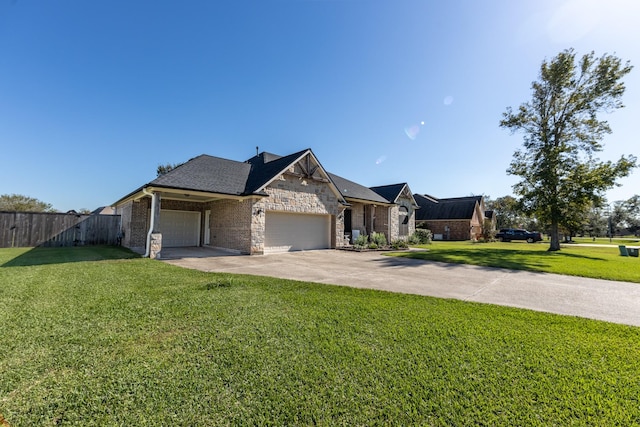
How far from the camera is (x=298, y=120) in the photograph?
16156 mm

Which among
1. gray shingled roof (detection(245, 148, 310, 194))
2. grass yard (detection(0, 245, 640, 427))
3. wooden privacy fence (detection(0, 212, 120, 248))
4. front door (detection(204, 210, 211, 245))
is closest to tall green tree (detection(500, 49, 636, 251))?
gray shingled roof (detection(245, 148, 310, 194))

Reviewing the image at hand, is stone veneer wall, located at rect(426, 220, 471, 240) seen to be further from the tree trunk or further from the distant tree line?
the distant tree line

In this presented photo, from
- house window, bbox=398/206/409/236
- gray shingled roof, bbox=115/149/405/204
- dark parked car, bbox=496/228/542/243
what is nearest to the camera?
gray shingled roof, bbox=115/149/405/204

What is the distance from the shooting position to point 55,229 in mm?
15375

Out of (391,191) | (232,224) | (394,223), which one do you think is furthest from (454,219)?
(232,224)

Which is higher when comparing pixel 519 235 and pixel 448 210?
pixel 448 210

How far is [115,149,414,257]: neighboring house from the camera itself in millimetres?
12422

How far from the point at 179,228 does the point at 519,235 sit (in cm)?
3719

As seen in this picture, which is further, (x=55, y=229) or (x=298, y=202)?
(x=55, y=229)

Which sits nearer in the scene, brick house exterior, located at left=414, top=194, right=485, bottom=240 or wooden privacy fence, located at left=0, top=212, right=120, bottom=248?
wooden privacy fence, located at left=0, top=212, right=120, bottom=248

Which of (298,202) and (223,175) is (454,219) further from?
(223,175)

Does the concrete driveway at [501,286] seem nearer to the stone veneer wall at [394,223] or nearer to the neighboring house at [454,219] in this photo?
the stone veneer wall at [394,223]

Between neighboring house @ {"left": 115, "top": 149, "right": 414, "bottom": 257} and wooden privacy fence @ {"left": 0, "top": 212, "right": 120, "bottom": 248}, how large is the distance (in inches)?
55.4

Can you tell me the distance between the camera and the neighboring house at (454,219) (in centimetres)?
3272
